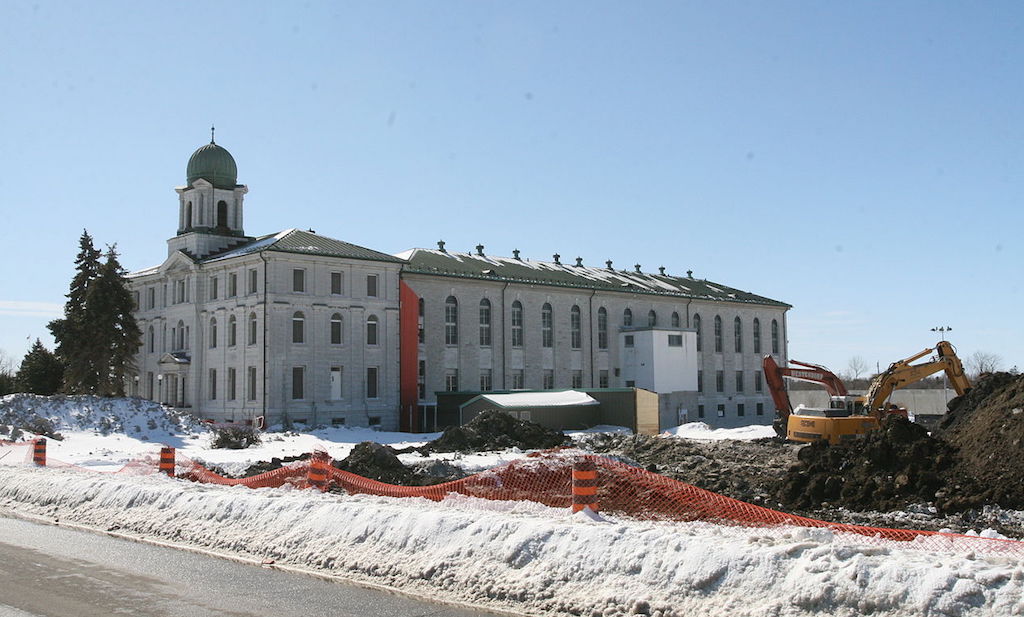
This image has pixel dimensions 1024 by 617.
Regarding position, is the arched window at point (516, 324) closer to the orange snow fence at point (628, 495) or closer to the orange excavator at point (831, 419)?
the orange excavator at point (831, 419)

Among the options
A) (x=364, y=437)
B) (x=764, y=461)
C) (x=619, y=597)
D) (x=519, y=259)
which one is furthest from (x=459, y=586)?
(x=519, y=259)

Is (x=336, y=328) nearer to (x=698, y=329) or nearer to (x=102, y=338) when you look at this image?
(x=102, y=338)

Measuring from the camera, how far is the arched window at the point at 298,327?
49875 millimetres

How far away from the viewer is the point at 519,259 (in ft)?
225

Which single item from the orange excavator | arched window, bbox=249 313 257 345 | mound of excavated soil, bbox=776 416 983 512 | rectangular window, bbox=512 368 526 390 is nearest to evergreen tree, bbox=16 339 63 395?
arched window, bbox=249 313 257 345

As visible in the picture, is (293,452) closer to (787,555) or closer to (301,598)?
(301,598)

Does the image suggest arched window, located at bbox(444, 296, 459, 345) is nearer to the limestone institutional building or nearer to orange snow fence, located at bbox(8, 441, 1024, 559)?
the limestone institutional building

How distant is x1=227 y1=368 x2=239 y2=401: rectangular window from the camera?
167 feet

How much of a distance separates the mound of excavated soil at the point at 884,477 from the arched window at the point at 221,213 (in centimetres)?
4286

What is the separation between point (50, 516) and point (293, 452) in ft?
A: 65.3

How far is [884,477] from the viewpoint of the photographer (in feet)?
64.5

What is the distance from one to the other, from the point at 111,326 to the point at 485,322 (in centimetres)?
2139

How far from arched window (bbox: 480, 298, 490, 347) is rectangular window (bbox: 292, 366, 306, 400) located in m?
12.5

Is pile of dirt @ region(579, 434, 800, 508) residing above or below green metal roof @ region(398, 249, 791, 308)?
below
